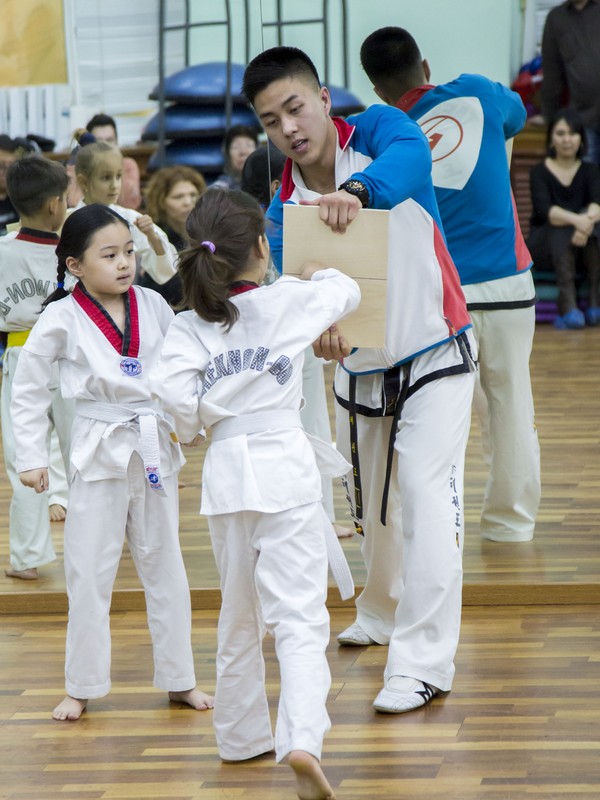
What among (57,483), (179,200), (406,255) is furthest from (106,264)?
(179,200)

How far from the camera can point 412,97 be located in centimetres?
373

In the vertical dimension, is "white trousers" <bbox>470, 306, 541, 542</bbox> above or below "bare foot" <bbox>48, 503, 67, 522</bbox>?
above

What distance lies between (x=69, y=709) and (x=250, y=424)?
0.86 metres

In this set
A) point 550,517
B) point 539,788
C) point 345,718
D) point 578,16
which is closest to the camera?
point 539,788

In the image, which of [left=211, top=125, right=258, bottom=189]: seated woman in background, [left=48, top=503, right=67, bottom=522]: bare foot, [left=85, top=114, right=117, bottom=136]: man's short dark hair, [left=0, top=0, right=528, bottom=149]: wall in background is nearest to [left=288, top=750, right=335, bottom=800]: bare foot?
[left=48, top=503, right=67, bottom=522]: bare foot

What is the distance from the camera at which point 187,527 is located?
14.5 ft

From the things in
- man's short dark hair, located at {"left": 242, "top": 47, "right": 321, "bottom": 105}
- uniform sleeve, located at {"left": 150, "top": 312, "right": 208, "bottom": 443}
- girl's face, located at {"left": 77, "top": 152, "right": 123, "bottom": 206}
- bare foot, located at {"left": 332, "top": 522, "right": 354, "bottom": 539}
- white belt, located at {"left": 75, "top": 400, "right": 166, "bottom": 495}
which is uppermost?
man's short dark hair, located at {"left": 242, "top": 47, "right": 321, "bottom": 105}

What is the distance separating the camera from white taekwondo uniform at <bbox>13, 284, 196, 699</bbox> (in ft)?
9.71

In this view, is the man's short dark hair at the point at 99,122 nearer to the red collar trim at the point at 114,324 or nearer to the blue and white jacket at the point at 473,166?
the blue and white jacket at the point at 473,166

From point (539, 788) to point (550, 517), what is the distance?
1.90 meters

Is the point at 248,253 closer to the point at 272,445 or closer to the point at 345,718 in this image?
the point at 272,445

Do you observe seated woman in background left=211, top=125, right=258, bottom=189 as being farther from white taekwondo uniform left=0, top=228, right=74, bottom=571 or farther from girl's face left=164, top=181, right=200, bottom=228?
white taekwondo uniform left=0, top=228, right=74, bottom=571

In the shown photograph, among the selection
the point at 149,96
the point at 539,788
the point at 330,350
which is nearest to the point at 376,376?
the point at 330,350

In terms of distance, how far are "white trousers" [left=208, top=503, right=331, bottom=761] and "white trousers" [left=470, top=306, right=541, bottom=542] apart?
148 cm
